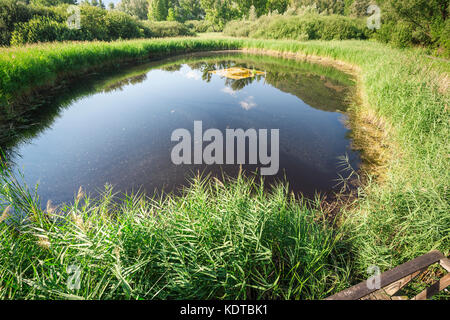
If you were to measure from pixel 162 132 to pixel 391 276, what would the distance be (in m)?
4.85

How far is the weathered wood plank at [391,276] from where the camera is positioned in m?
1.12

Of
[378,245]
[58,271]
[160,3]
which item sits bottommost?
[378,245]

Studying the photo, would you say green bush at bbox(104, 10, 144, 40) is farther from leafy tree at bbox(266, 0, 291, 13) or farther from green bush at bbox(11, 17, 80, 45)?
leafy tree at bbox(266, 0, 291, 13)

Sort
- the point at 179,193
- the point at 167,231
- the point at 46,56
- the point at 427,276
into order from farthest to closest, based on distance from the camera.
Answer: the point at 46,56, the point at 179,193, the point at 427,276, the point at 167,231

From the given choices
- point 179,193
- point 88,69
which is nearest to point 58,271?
point 179,193

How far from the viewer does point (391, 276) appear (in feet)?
4.00

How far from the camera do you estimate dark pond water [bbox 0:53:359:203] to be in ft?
11.4

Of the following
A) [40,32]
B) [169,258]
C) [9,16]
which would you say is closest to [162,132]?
[169,258]

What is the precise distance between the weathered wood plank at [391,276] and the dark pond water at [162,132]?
6.32 ft

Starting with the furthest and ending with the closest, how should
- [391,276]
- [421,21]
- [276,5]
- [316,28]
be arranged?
[276,5]
[316,28]
[421,21]
[391,276]

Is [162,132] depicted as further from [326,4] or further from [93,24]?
[326,4]
